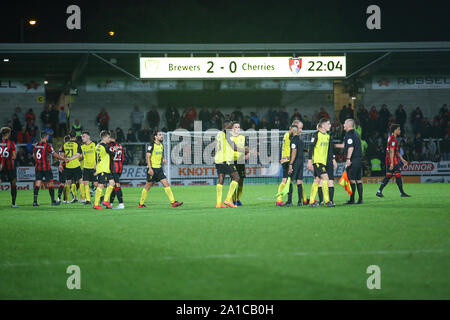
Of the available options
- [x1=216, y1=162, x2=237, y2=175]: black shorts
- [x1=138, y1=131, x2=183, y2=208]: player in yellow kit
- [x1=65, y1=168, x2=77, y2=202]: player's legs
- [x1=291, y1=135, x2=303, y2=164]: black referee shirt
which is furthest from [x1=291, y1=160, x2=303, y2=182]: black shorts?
[x1=65, y1=168, x2=77, y2=202]: player's legs

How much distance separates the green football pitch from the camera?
5.60 metres

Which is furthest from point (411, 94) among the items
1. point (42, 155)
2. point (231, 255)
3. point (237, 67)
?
point (231, 255)

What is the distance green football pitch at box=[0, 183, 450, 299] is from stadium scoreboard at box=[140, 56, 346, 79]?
46.3 ft

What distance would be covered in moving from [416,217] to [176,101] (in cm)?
2471

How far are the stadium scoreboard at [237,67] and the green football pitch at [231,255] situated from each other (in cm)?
1410

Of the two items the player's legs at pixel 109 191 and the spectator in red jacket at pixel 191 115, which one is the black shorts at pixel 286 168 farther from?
the spectator in red jacket at pixel 191 115

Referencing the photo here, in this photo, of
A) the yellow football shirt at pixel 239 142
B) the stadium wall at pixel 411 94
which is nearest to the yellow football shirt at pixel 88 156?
the yellow football shirt at pixel 239 142

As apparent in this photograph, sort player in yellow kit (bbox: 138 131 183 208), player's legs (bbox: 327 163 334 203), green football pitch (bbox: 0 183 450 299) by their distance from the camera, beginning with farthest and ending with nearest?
player in yellow kit (bbox: 138 131 183 208) < player's legs (bbox: 327 163 334 203) < green football pitch (bbox: 0 183 450 299)

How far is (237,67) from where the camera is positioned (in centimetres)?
2580

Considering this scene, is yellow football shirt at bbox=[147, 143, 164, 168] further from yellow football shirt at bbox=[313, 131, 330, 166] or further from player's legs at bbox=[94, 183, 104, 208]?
yellow football shirt at bbox=[313, 131, 330, 166]

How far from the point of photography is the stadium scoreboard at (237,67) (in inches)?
1006

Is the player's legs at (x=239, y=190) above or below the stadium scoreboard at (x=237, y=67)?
below

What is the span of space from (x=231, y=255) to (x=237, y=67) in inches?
758
